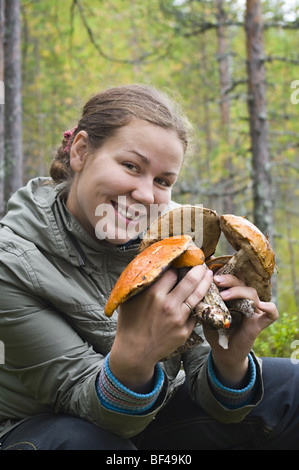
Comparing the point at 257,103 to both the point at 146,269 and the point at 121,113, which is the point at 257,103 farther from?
the point at 146,269

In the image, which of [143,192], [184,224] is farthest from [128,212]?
[184,224]

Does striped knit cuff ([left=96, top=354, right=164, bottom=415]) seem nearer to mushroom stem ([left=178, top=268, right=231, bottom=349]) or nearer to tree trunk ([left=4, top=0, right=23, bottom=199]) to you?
mushroom stem ([left=178, top=268, right=231, bottom=349])

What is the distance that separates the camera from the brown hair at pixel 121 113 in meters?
2.23

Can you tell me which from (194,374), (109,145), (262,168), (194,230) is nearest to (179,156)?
(109,145)

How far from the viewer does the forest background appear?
6.15 meters

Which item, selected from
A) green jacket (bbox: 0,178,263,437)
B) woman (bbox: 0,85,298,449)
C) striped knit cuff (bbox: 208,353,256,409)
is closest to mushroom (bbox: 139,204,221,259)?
woman (bbox: 0,85,298,449)

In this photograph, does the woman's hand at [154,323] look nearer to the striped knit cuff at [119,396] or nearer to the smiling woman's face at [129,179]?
the striped knit cuff at [119,396]

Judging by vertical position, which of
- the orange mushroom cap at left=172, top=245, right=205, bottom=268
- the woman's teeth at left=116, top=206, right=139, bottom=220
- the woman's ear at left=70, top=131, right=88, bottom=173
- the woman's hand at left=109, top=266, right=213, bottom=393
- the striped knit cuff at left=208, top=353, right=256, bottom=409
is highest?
the woman's ear at left=70, top=131, right=88, bottom=173

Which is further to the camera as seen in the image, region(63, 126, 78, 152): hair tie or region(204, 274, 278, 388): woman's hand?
region(63, 126, 78, 152): hair tie

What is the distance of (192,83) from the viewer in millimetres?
16391

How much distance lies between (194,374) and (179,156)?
1.17m

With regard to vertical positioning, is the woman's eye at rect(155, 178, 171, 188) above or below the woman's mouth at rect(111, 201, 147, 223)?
above

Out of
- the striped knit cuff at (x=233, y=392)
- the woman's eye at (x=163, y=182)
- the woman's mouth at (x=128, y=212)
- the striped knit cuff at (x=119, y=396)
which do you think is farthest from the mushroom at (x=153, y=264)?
the striped knit cuff at (x=233, y=392)

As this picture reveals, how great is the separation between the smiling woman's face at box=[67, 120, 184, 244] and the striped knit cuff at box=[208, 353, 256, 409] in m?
0.81
